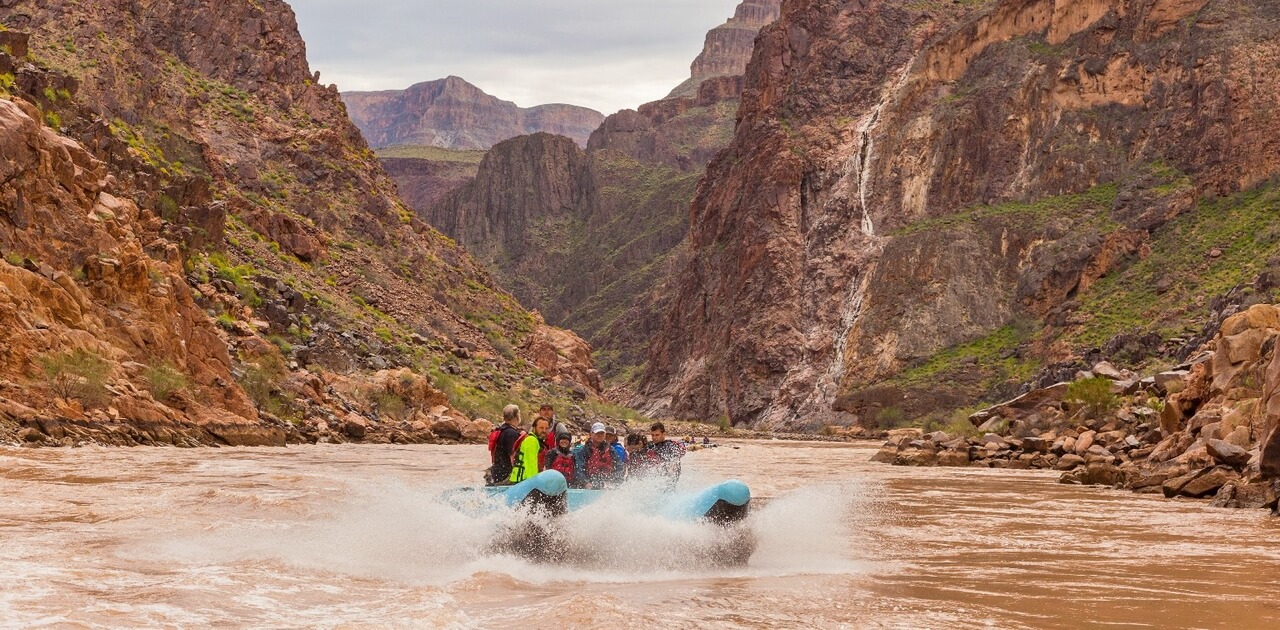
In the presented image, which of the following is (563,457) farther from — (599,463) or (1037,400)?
(1037,400)

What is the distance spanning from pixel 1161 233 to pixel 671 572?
84.7 meters

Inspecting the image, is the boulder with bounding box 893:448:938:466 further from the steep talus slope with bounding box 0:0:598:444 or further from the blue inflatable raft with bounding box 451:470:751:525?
the blue inflatable raft with bounding box 451:470:751:525

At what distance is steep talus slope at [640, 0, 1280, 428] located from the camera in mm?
90000

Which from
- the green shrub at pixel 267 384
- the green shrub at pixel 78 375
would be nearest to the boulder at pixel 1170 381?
the green shrub at pixel 267 384

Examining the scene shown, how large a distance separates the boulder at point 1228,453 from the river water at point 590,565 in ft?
6.14

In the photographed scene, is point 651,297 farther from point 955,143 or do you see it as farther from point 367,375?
point 367,375

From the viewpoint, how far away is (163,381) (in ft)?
100

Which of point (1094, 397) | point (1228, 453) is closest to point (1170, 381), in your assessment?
point (1094, 397)

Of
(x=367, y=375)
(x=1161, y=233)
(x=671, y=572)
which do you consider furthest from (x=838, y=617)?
(x=1161, y=233)

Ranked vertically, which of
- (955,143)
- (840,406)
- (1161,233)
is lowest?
(840,406)

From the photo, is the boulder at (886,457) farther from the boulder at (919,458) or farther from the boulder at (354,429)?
the boulder at (354,429)

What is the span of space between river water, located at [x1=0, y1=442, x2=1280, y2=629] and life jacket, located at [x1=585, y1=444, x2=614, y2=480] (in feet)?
5.98

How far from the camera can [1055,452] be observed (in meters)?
36.8

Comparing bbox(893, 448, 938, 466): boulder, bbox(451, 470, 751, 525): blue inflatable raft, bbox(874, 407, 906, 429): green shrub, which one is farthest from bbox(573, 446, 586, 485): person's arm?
bbox(874, 407, 906, 429): green shrub
